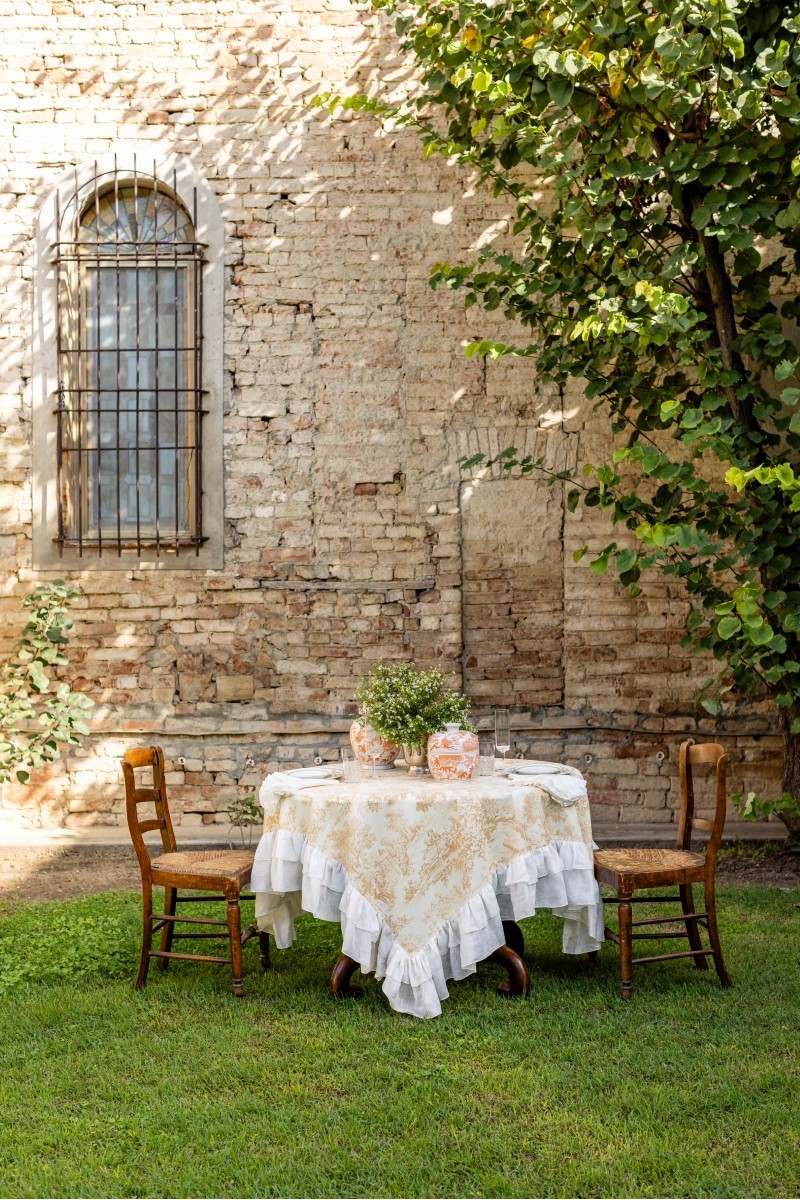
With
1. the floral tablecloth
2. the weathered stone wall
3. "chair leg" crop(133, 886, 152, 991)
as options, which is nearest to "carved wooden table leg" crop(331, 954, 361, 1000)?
the floral tablecloth

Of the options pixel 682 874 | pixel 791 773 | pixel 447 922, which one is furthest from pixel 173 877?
pixel 791 773

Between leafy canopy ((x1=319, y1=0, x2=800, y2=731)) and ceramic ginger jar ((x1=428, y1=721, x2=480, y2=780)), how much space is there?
1.23 m

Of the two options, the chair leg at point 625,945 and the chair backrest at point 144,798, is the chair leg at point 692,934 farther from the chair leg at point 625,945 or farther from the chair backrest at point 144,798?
the chair backrest at point 144,798

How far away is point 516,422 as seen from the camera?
22.6ft

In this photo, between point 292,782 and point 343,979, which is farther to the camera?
point 292,782

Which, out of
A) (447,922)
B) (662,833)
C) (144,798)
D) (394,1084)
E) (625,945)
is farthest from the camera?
(662,833)

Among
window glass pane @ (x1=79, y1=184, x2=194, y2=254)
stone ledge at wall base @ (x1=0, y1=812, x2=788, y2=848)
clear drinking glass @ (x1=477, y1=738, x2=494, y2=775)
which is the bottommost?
stone ledge at wall base @ (x1=0, y1=812, x2=788, y2=848)

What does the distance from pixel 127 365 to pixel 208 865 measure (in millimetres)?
4080

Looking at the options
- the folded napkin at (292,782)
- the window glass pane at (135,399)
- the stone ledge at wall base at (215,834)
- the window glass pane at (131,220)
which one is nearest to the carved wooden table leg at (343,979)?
the folded napkin at (292,782)

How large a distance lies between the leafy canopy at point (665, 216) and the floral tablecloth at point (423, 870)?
1.39m

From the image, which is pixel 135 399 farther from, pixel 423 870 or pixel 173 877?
pixel 423 870

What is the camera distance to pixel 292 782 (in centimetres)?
410

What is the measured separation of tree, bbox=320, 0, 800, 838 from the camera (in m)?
4.56

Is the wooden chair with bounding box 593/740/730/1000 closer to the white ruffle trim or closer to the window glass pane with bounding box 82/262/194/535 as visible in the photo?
the white ruffle trim
